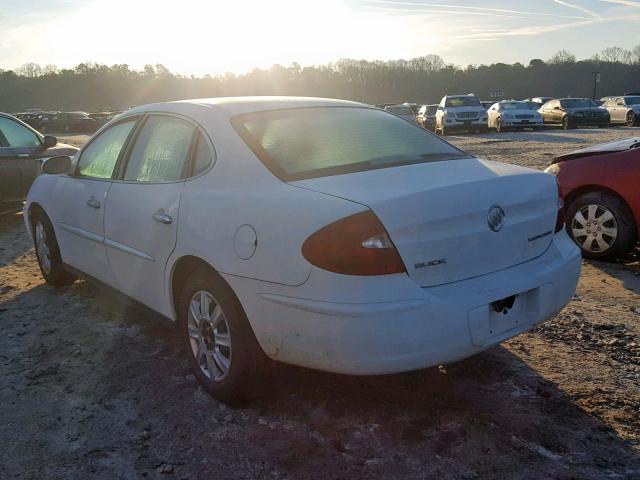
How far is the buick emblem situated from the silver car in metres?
31.8

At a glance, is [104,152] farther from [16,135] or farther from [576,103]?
[576,103]

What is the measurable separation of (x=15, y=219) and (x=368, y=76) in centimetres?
9303

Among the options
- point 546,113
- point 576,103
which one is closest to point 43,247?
point 576,103

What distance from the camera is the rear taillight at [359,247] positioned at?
2592 mm

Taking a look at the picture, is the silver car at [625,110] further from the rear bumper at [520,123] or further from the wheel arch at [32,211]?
the wheel arch at [32,211]

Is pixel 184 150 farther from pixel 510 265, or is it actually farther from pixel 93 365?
pixel 510 265

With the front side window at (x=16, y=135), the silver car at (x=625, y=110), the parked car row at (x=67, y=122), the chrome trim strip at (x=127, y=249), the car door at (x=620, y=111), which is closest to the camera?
the chrome trim strip at (x=127, y=249)

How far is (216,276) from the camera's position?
3117mm

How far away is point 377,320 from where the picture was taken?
255 centimetres

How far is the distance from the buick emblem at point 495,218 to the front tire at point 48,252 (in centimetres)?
373

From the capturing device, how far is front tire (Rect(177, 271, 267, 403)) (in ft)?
9.95

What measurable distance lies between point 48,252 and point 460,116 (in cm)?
2536

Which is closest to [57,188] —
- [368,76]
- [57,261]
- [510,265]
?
[57,261]

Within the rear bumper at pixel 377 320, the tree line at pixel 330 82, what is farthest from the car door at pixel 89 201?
the tree line at pixel 330 82
